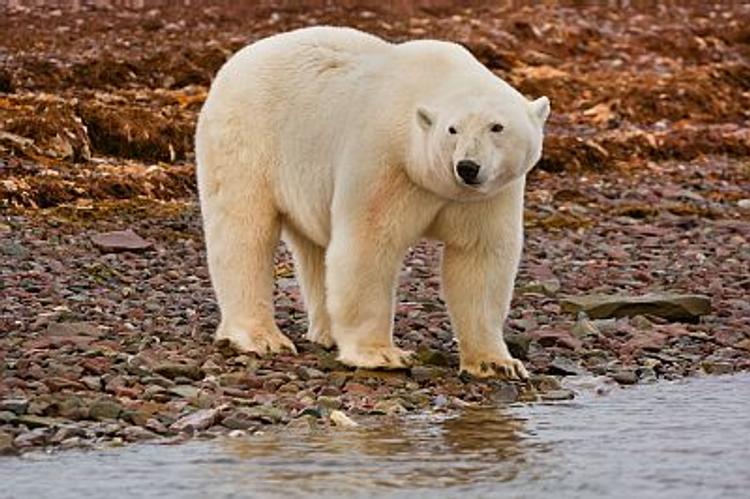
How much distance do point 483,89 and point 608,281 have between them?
18.8 feet

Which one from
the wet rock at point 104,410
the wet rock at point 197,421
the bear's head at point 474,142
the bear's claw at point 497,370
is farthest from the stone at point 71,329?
the bear's head at point 474,142

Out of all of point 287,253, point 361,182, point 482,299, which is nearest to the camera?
point 361,182

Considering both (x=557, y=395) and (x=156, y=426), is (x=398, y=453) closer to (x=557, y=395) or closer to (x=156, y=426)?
(x=156, y=426)

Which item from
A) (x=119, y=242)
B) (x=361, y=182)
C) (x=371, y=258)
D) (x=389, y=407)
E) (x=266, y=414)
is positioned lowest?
(x=119, y=242)

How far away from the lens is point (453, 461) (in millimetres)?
8539

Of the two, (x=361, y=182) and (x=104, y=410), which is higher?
(x=361, y=182)

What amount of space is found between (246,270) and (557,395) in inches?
→ 80.3

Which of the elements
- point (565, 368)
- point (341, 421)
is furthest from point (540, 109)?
point (341, 421)

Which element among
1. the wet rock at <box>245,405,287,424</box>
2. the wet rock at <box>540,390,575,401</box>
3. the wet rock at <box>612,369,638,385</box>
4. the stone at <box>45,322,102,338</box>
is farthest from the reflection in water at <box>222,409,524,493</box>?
the stone at <box>45,322,102,338</box>

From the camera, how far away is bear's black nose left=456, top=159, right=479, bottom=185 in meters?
9.45

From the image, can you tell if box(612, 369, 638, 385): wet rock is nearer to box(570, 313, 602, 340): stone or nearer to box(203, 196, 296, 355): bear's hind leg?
box(570, 313, 602, 340): stone

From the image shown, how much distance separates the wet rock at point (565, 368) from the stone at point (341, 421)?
1999 mm

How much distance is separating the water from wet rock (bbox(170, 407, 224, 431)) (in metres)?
0.26

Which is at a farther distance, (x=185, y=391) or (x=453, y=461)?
(x=185, y=391)
